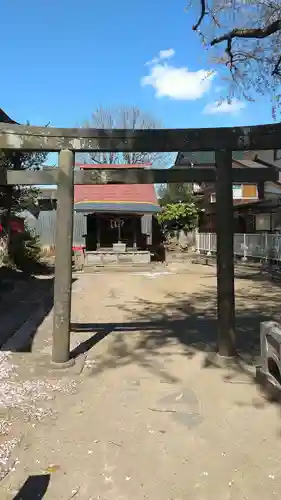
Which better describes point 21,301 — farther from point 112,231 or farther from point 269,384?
point 112,231

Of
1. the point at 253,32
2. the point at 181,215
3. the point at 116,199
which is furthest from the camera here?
the point at 181,215

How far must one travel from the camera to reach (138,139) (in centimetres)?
545

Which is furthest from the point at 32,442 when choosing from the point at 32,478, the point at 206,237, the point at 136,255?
the point at 206,237

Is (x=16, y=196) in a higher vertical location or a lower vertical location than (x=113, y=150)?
higher

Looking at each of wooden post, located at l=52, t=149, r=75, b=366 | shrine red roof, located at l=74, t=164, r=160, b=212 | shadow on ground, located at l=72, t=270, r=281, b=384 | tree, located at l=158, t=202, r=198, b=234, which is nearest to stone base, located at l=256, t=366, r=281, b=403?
shadow on ground, located at l=72, t=270, r=281, b=384

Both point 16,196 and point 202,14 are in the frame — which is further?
point 16,196

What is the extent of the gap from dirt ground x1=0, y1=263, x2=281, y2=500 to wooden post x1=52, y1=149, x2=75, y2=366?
36cm

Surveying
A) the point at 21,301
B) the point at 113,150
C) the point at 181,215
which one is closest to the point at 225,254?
the point at 113,150

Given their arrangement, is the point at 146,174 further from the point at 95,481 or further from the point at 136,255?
the point at 136,255

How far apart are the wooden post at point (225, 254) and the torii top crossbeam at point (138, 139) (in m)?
0.22

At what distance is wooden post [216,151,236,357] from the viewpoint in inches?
215

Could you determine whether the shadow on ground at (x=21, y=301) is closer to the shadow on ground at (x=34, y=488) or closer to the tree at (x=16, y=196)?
the tree at (x=16, y=196)

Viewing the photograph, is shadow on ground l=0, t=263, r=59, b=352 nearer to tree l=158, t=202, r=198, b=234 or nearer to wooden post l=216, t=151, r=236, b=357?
wooden post l=216, t=151, r=236, b=357

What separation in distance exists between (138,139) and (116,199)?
1799 cm
